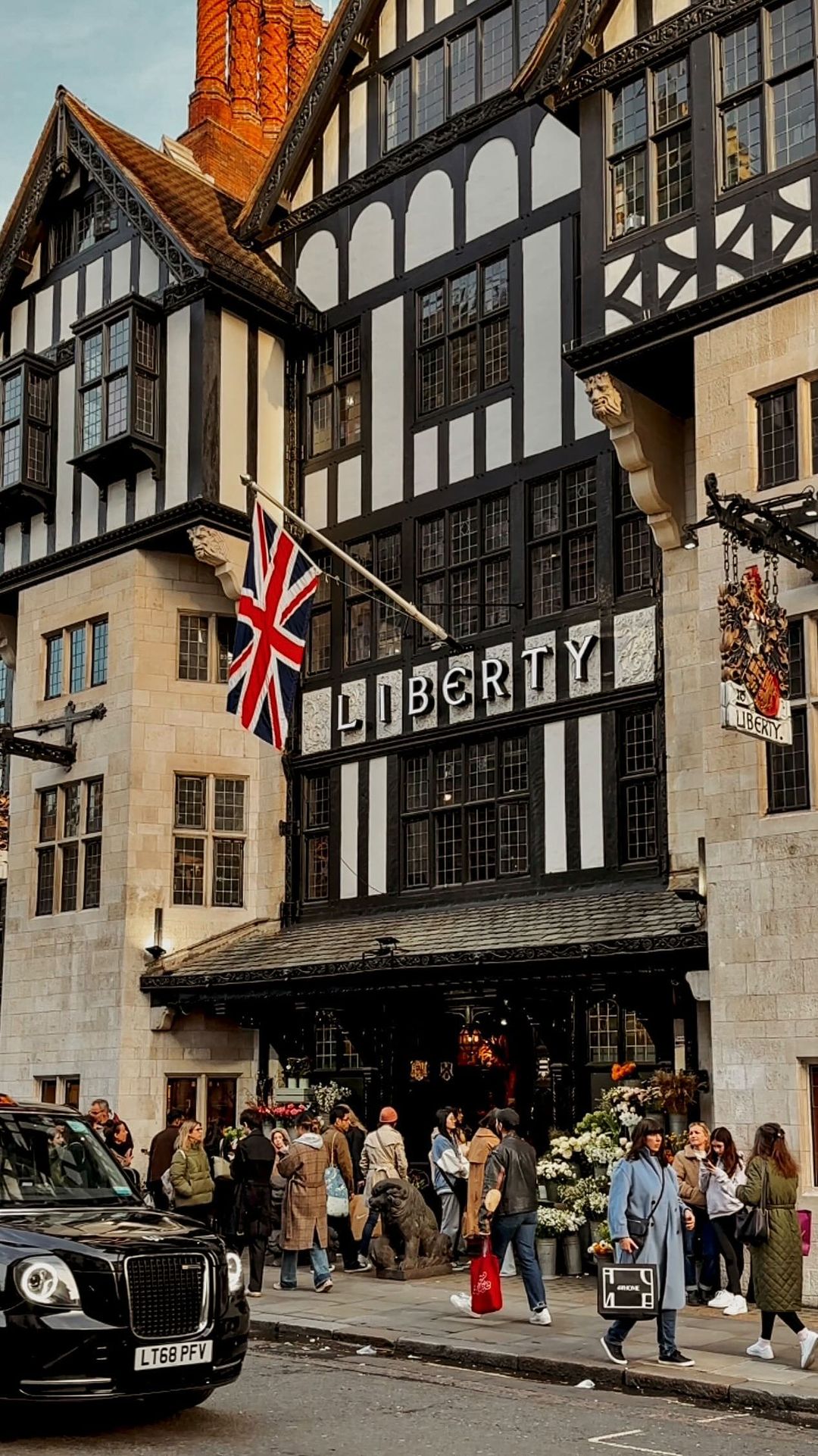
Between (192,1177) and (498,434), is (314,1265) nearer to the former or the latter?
(192,1177)

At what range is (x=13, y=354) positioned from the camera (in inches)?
1020

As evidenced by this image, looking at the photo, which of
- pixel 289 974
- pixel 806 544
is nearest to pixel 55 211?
pixel 289 974

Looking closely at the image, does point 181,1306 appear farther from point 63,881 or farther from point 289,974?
point 63,881

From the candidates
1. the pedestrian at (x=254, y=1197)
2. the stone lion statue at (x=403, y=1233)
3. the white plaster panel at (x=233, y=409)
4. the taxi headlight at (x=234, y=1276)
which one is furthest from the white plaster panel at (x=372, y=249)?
the taxi headlight at (x=234, y=1276)

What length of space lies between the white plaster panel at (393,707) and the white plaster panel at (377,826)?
1.32 ft

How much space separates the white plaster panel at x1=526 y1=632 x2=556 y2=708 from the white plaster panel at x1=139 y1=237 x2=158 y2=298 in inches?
345

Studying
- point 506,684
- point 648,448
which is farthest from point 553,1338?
point 648,448

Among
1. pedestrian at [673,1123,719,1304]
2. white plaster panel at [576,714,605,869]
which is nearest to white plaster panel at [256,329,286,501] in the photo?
white plaster panel at [576,714,605,869]

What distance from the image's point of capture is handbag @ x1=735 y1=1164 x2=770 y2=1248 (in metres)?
11.3

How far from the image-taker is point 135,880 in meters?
23.1

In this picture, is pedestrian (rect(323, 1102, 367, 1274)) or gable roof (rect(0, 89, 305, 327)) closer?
pedestrian (rect(323, 1102, 367, 1274))

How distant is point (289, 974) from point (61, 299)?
495 inches

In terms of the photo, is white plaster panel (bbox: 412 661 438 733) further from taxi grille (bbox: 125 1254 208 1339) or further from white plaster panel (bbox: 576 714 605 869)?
taxi grille (bbox: 125 1254 208 1339)

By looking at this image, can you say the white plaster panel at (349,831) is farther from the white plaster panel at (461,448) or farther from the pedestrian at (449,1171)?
the pedestrian at (449,1171)
